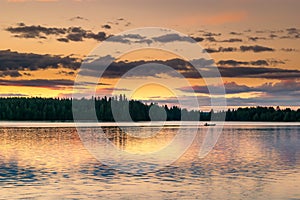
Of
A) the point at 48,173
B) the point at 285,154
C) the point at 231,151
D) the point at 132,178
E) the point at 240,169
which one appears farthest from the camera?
the point at 231,151

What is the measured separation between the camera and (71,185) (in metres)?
39.5

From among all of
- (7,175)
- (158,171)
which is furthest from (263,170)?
(7,175)

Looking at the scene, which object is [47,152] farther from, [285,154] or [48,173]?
[285,154]

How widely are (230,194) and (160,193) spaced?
14.2 ft

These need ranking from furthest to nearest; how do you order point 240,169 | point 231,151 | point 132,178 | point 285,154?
point 231,151 < point 285,154 < point 240,169 < point 132,178

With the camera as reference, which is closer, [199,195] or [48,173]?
[199,195]

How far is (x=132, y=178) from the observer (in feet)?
142

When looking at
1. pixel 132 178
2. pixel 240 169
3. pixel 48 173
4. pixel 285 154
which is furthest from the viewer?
pixel 285 154

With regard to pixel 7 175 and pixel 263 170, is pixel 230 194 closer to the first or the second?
pixel 263 170

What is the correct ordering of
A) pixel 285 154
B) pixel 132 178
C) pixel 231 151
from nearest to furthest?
1. pixel 132 178
2. pixel 285 154
3. pixel 231 151

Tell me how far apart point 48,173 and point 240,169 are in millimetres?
16451

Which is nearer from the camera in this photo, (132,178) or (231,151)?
(132,178)

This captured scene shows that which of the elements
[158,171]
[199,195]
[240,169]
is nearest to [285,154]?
[240,169]

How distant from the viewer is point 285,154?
66.5 meters
